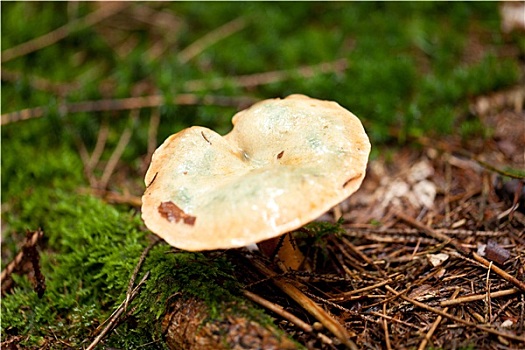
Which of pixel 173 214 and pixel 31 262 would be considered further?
pixel 31 262

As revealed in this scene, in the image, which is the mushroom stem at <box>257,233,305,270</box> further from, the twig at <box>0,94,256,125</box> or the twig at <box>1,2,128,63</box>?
the twig at <box>1,2,128,63</box>

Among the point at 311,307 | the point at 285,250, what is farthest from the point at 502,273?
the point at 285,250

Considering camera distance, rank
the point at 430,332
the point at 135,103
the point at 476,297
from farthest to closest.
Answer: the point at 135,103 → the point at 476,297 → the point at 430,332

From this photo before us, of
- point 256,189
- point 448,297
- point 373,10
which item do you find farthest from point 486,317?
point 373,10

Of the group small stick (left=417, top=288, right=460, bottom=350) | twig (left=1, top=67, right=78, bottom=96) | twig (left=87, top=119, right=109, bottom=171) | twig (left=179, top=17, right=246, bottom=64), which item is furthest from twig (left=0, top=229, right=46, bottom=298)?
twig (left=179, top=17, right=246, bottom=64)

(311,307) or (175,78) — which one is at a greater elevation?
(175,78)

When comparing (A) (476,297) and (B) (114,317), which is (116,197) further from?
(A) (476,297)
